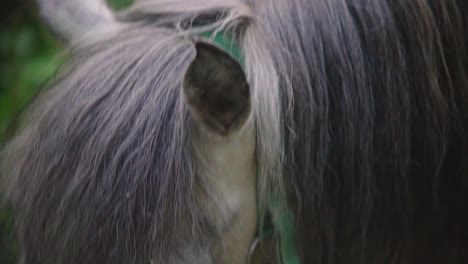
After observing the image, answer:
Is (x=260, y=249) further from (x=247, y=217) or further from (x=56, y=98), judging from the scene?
(x=56, y=98)

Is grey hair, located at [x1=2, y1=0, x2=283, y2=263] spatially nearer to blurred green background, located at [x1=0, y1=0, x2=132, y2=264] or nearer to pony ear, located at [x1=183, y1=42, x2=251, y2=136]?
pony ear, located at [x1=183, y1=42, x2=251, y2=136]

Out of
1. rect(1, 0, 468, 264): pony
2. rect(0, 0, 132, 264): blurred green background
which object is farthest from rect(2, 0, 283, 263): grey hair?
rect(0, 0, 132, 264): blurred green background

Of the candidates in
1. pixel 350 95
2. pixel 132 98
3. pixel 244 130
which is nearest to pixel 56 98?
pixel 132 98

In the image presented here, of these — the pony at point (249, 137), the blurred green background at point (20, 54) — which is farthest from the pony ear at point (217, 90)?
the blurred green background at point (20, 54)

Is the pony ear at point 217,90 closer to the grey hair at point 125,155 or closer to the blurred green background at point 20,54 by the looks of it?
the grey hair at point 125,155

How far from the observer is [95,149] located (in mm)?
1109

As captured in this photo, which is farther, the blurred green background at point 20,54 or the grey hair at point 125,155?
the blurred green background at point 20,54

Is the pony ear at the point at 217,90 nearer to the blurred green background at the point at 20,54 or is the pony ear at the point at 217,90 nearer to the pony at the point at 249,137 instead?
the pony at the point at 249,137

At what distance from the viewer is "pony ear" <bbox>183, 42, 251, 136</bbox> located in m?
1.04

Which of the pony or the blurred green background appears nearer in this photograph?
the pony

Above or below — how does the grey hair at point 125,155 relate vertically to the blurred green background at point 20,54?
below

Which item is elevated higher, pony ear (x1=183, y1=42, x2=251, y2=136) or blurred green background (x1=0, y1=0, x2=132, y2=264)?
blurred green background (x1=0, y1=0, x2=132, y2=264)

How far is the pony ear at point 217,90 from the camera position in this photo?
1.04 meters

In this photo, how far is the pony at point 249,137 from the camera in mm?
1090
